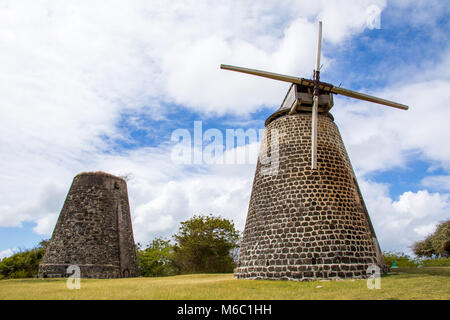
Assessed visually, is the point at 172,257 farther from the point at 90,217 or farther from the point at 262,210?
the point at 262,210

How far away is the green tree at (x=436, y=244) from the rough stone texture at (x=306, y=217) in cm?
2115

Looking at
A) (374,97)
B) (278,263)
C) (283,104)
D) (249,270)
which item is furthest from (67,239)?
(374,97)

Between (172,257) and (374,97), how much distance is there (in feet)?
85.1

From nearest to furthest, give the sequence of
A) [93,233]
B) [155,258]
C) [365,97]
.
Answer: [365,97]
[93,233]
[155,258]

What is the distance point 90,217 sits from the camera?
829 inches

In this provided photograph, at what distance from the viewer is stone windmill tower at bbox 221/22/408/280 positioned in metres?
12.2

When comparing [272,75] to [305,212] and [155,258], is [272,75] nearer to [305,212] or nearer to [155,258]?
[305,212]

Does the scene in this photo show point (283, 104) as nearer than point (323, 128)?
No

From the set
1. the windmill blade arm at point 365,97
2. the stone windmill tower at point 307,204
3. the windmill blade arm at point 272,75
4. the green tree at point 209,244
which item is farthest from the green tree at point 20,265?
the windmill blade arm at point 365,97

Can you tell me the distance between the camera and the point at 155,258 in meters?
30.2

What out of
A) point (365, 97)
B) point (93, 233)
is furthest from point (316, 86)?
point (93, 233)

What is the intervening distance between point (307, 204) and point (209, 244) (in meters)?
19.7

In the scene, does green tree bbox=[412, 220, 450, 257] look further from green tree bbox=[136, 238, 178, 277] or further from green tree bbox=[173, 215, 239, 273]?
green tree bbox=[136, 238, 178, 277]

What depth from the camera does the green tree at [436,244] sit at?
97.7ft
